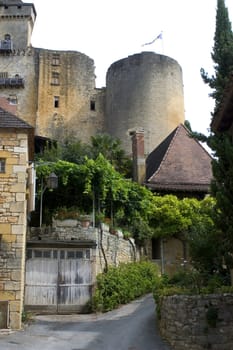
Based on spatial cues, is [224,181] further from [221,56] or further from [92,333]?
[92,333]

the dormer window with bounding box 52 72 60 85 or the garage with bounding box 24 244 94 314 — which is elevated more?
the dormer window with bounding box 52 72 60 85

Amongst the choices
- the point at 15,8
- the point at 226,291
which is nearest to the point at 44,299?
the point at 226,291

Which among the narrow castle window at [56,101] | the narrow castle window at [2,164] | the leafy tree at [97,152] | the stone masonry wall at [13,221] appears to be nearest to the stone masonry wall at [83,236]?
the stone masonry wall at [13,221]

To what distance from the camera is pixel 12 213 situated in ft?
47.8

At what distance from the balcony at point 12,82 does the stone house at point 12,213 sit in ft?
91.8

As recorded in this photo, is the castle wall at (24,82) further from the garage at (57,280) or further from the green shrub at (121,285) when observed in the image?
the garage at (57,280)

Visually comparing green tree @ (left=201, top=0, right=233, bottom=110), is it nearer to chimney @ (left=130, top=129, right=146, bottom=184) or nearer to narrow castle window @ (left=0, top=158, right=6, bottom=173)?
narrow castle window @ (left=0, top=158, right=6, bottom=173)

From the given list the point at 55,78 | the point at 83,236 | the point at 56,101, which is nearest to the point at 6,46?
the point at 55,78

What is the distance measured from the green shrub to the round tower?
66.6 feet

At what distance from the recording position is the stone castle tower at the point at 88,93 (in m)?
40.4

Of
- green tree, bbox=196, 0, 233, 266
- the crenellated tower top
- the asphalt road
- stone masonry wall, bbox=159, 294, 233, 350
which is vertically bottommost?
the asphalt road

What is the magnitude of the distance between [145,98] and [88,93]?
18.9 ft

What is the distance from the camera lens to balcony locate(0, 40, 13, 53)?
44406 mm

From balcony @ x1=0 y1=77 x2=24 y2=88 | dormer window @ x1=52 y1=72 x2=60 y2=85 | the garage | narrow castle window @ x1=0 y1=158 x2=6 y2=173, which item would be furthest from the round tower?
narrow castle window @ x1=0 y1=158 x2=6 y2=173
